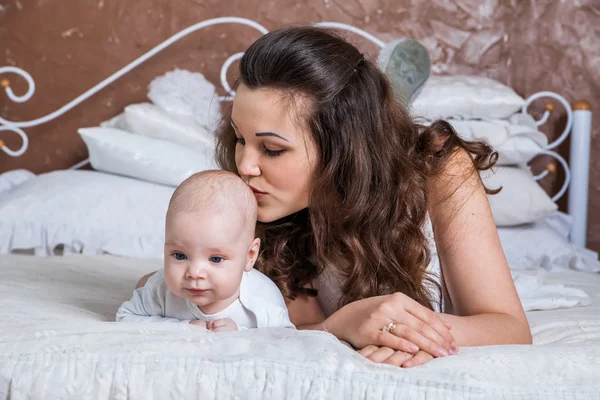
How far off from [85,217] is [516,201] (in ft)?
4.80

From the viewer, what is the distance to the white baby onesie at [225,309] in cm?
133

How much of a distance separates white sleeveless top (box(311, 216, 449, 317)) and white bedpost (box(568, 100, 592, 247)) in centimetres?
168

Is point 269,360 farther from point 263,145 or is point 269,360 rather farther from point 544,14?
point 544,14

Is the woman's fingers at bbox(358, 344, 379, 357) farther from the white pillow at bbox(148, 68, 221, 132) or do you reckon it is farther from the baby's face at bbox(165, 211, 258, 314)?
the white pillow at bbox(148, 68, 221, 132)

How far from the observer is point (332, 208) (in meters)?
1.48

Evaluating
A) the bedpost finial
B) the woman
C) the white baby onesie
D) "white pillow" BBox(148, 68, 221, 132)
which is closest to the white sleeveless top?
the woman

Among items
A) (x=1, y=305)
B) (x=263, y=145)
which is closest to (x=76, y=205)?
(x=1, y=305)

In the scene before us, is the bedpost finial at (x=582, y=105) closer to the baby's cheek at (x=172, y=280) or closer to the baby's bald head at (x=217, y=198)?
the baby's bald head at (x=217, y=198)

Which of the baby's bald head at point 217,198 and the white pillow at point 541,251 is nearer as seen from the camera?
the baby's bald head at point 217,198

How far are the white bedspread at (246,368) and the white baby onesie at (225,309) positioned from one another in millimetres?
92

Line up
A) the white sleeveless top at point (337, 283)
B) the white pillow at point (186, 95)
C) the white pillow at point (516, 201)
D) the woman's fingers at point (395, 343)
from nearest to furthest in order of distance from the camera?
the woman's fingers at point (395, 343) → the white sleeveless top at point (337, 283) → the white pillow at point (516, 201) → the white pillow at point (186, 95)

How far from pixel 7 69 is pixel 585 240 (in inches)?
96.5

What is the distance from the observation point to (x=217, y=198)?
49.1 inches

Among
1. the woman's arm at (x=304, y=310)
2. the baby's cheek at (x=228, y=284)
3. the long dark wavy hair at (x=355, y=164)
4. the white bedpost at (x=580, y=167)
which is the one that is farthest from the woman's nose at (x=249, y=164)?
the white bedpost at (x=580, y=167)
